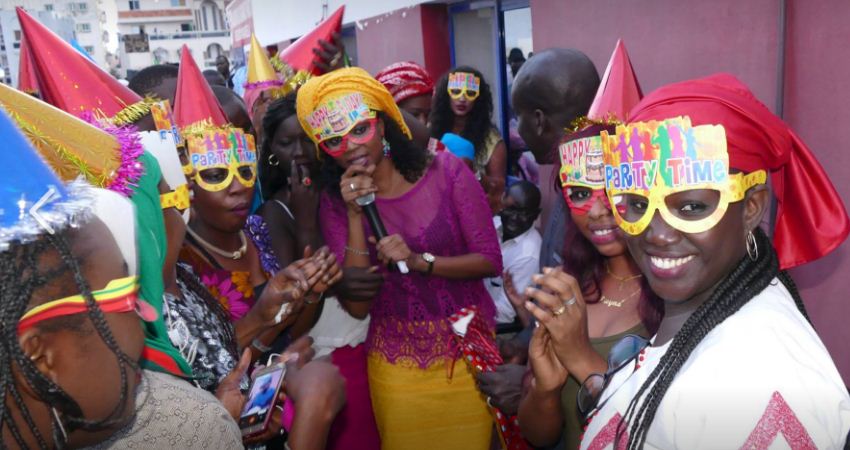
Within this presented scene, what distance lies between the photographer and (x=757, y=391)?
1.11 m

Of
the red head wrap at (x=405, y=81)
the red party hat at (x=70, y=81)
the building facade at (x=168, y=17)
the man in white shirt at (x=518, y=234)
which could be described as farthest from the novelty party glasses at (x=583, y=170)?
the building facade at (x=168, y=17)

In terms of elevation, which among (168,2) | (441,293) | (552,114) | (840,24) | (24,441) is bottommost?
(441,293)

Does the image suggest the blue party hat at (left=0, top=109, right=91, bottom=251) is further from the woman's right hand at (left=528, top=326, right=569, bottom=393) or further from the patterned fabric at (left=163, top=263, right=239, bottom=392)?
the woman's right hand at (left=528, top=326, right=569, bottom=393)

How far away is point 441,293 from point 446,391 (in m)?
0.42

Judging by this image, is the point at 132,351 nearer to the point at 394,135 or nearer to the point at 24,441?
the point at 24,441

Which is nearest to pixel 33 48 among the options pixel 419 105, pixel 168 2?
pixel 419 105

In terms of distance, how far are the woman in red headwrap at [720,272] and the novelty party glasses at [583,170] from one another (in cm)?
46

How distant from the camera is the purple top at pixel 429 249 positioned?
105 inches

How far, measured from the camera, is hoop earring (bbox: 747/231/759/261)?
136cm

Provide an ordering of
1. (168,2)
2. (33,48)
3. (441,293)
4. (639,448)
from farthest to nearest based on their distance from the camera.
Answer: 1. (168,2)
2. (441,293)
3. (33,48)
4. (639,448)

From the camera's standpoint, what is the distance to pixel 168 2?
62625 millimetres

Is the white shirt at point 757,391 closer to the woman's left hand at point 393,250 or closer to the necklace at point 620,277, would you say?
the necklace at point 620,277

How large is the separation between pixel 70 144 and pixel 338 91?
148cm

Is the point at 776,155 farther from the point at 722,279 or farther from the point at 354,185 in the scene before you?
the point at 354,185
